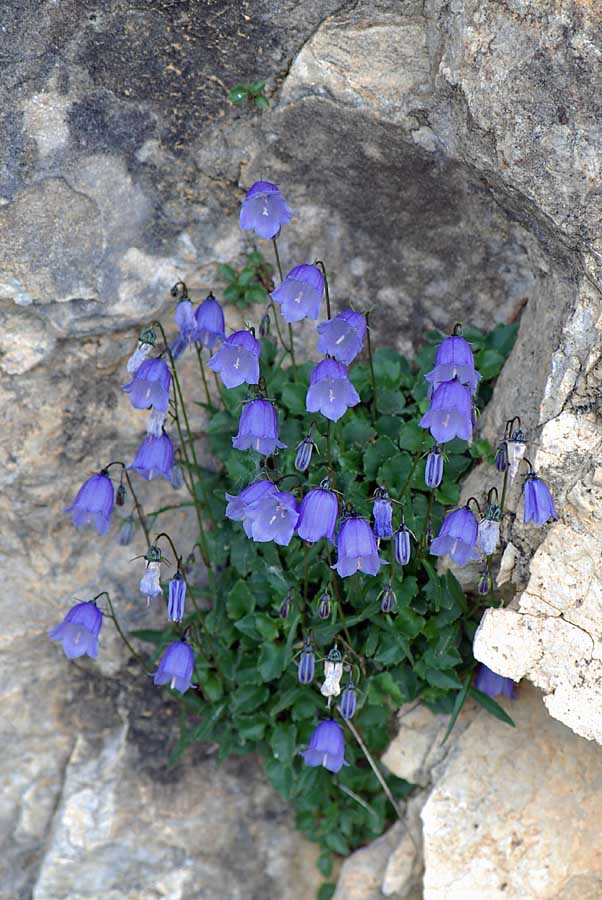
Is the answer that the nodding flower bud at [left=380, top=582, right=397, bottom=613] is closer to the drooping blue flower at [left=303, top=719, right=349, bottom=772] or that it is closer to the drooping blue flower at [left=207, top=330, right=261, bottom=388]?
the drooping blue flower at [left=303, top=719, right=349, bottom=772]

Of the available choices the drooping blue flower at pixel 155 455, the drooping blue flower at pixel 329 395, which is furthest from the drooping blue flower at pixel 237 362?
the drooping blue flower at pixel 155 455

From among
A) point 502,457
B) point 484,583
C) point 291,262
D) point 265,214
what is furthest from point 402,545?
point 291,262

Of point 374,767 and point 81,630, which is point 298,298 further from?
point 374,767

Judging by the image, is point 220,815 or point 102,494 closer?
point 102,494

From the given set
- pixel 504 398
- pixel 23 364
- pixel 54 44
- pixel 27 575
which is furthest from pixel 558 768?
pixel 54 44

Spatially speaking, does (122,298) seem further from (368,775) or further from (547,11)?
(368,775)

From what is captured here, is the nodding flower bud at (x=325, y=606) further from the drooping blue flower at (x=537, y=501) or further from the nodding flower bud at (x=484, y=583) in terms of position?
the drooping blue flower at (x=537, y=501)
